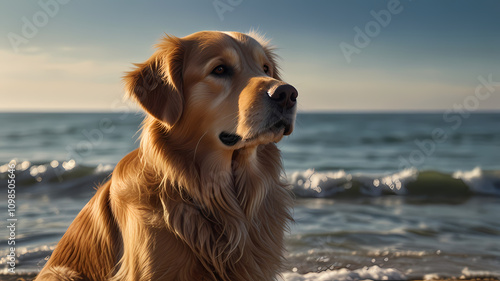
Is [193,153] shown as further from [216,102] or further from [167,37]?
[167,37]

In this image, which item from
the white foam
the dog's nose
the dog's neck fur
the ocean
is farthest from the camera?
the ocean

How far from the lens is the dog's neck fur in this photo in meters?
2.70

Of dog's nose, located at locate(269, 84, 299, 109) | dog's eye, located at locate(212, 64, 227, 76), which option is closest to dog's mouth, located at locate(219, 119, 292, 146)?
dog's nose, located at locate(269, 84, 299, 109)

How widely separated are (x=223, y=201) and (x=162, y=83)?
0.87m

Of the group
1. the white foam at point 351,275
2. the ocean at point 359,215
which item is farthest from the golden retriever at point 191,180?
the white foam at point 351,275

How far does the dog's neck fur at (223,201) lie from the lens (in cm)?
270

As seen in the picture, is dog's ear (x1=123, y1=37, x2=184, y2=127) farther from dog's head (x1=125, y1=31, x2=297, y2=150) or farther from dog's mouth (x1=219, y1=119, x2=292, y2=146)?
dog's mouth (x1=219, y1=119, x2=292, y2=146)

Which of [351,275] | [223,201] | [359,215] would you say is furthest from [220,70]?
[359,215]

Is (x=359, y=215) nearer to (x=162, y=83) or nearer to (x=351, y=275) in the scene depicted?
(x=351, y=275)

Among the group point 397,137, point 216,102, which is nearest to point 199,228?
point 216,102

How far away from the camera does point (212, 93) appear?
274 cm

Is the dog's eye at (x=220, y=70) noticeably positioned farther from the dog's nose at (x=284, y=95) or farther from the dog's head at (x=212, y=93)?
the dog's nose at (x=284, y=95)

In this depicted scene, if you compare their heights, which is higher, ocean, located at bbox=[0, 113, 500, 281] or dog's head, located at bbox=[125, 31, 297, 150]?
dog's head, located at bbox=[125, 31, 297, 150]

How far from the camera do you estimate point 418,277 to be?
14.5 ft
